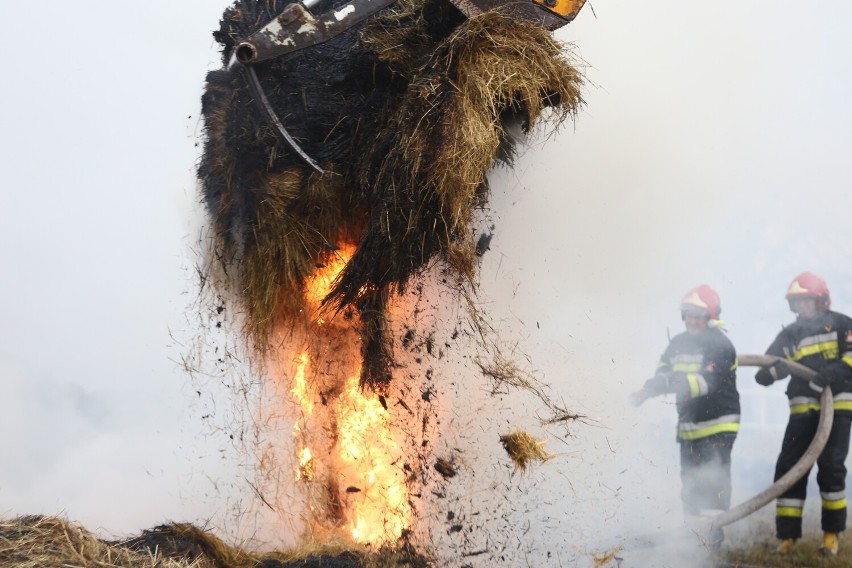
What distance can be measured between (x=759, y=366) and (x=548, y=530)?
1.53m

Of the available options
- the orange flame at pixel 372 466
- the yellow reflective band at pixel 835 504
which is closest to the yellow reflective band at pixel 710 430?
the yellow reflective band at pixel 835 504

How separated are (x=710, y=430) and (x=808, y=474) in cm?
54

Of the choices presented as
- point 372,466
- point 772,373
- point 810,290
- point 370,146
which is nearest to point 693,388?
point 772,373

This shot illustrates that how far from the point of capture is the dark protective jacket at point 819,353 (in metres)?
4.82

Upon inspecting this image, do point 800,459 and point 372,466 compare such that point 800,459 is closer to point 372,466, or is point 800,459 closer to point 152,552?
point 372,466

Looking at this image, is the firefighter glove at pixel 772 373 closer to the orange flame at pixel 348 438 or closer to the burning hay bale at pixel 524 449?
the burning hay bale at pixel 524 449

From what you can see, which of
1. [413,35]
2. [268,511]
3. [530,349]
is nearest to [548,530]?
[530,349]

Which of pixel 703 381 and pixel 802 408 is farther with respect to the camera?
pixel 703 381

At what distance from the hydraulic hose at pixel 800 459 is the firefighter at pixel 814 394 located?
0.07 ft

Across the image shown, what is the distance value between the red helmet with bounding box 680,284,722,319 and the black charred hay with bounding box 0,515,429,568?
2193 millimetres

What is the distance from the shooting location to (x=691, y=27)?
5469 mm

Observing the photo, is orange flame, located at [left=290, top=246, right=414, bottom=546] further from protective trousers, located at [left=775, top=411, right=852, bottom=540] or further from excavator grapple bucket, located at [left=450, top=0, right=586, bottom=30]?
protective trousers, located at [left=775, top=411, right=852, bottom=540]

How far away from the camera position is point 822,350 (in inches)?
192

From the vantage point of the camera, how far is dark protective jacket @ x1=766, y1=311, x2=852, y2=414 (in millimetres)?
4820
